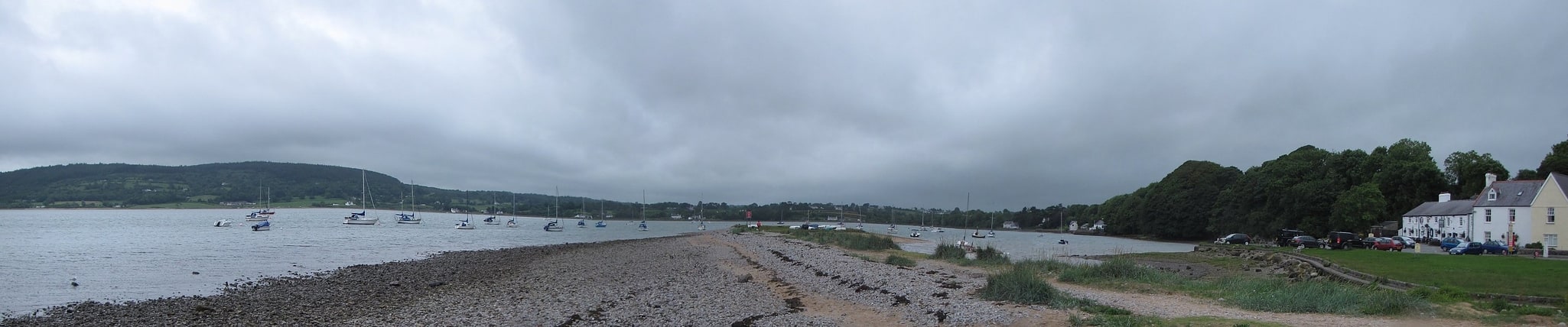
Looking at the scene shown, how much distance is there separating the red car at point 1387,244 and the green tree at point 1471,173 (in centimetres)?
3074

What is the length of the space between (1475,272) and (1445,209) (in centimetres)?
4402

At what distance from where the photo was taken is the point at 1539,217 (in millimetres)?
42750

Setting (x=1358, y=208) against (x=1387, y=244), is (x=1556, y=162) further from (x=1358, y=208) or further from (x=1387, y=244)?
(x=1387, y=244)

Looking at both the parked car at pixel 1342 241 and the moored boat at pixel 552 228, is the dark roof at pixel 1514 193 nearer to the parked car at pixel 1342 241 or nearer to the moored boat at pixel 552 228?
the parked car at pixel 1342 241

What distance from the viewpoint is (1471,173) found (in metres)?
67.8

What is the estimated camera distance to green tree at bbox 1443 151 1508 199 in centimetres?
6662

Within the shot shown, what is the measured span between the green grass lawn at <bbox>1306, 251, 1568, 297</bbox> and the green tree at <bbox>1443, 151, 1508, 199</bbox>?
46.6 metres

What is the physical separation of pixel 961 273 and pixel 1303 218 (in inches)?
2452

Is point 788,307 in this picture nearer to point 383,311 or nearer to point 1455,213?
point 383,311

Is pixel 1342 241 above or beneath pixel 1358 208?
beneath

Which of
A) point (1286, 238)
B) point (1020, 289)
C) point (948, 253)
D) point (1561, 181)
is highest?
point (1561, 181)

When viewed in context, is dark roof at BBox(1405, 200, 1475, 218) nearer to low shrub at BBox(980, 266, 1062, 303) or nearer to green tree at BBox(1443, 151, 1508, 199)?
green tree at BBox(1443, 151, 1508, 199)

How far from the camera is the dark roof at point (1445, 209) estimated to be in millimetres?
52125

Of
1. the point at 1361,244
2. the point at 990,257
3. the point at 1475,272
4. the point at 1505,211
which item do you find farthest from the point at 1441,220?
the point at 990,257
